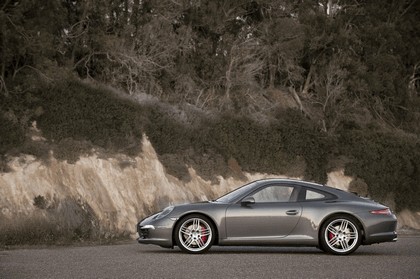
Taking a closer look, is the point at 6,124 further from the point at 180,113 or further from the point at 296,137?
the point at 296,137

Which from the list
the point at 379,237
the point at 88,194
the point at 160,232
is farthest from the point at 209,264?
the point at 88,194

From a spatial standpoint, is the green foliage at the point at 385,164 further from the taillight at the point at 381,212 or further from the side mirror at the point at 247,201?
the side mirror at the point at 247,201

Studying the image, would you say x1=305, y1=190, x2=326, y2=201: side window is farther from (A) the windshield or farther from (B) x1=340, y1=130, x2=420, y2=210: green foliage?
(B) x1=340, y1=130, x2=420, y2=210: green foliage

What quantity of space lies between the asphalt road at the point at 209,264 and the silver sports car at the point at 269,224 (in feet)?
0.93

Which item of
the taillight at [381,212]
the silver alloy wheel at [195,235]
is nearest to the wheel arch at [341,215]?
the taillight at [381,212]

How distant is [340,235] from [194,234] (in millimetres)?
2758

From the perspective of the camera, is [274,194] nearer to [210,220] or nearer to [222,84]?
[210,220]

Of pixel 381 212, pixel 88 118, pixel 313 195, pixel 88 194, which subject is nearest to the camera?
pixel 381 212

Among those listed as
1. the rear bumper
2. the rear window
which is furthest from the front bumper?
the rear bumper

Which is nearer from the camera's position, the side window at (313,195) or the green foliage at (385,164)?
the side window at (313,195)

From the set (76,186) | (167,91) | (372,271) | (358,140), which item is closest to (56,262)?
(372,271)

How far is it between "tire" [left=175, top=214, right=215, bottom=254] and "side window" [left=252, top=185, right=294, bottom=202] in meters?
1.12

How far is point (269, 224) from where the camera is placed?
15.1 meters

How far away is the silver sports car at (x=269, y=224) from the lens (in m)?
15.0
